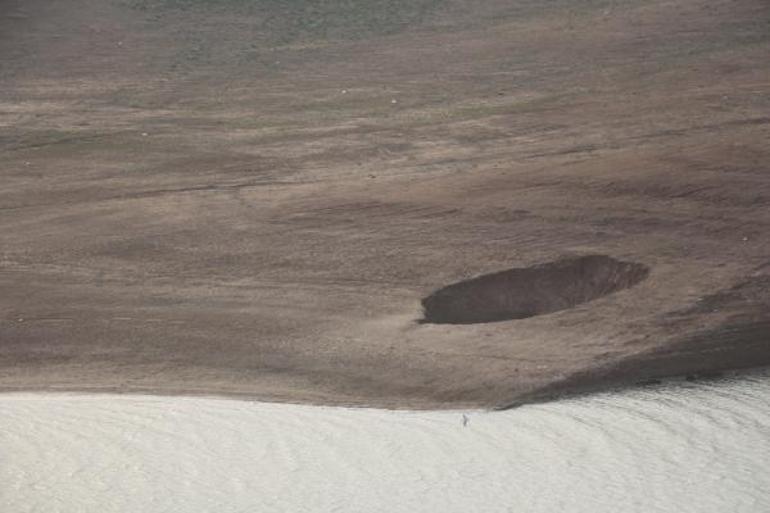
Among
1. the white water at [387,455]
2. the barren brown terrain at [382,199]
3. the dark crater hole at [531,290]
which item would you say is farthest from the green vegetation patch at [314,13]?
the white water at [387,455]

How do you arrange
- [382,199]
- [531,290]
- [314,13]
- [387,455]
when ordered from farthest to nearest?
[314,13] < [382,199] < [531,290] < [387,455]

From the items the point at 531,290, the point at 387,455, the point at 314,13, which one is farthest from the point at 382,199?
the point at 314,13

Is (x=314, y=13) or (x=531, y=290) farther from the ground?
(x=314, y=13)

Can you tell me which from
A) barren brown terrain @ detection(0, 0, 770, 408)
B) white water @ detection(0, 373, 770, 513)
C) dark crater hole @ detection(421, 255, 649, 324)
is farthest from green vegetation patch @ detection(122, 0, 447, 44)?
white water @ detection(0, 373, 770, 513)

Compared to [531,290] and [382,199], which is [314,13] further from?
[531,290]

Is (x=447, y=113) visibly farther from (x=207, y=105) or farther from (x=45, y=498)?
(x=45, y=498)
